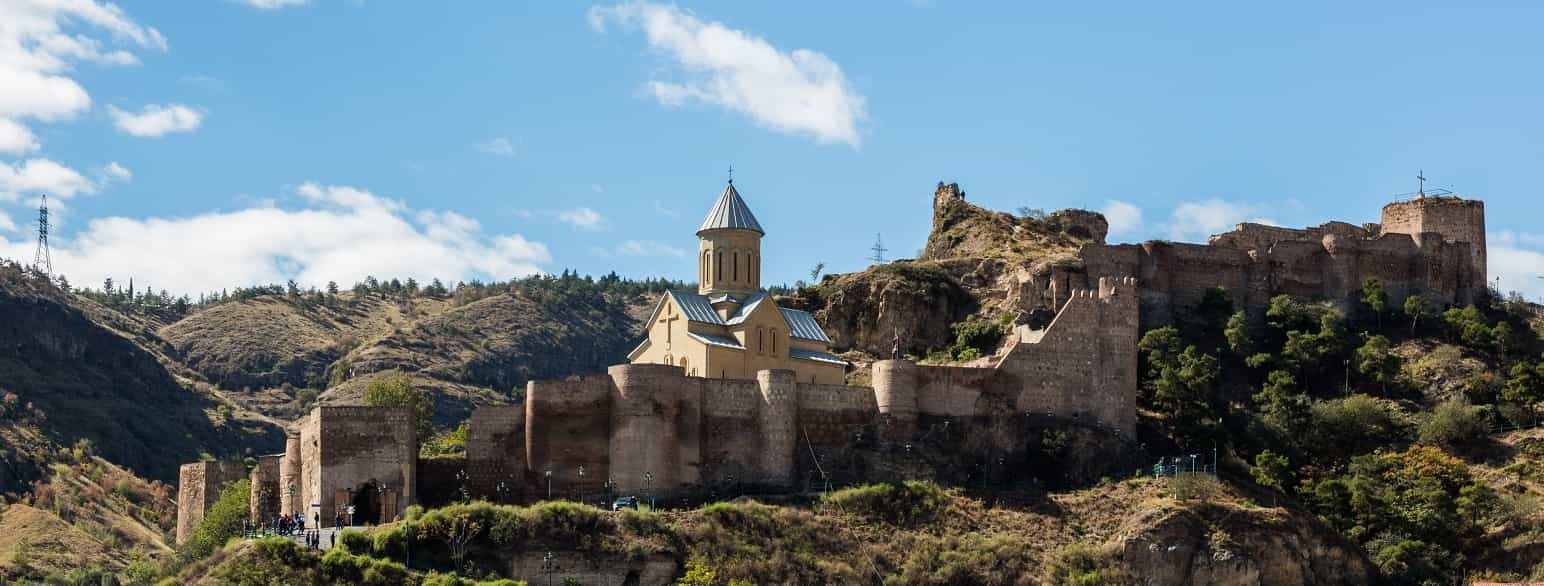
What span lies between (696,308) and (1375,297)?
20.8 metres

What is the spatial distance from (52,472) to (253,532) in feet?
92.3

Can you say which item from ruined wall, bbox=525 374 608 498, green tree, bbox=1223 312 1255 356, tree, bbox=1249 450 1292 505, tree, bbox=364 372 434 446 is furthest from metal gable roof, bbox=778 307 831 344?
green tree, bbox=1223 312 1255 356

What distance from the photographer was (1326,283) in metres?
65.5

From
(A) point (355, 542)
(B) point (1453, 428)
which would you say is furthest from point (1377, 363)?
(A) point (355, 542)

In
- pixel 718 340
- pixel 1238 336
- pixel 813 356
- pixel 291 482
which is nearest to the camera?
pixel 291 482

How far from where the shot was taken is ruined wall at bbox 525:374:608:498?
4988cm

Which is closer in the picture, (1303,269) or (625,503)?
(625,503)

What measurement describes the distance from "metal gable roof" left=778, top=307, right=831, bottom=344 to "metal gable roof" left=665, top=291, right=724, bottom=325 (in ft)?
8.09

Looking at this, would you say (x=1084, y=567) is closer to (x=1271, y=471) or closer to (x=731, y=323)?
(x=1271, y=471)

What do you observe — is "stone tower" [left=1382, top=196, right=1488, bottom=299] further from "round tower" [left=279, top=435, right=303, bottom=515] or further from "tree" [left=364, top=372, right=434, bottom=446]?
"round tower" [left=279, top=435, right=303, bottom=515]

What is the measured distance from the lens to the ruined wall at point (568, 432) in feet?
164

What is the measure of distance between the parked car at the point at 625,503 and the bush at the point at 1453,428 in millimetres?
21838

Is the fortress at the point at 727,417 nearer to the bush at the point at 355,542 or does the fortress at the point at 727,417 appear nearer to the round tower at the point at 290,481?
the round tower at the point at 290,481

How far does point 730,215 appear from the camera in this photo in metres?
57.0
